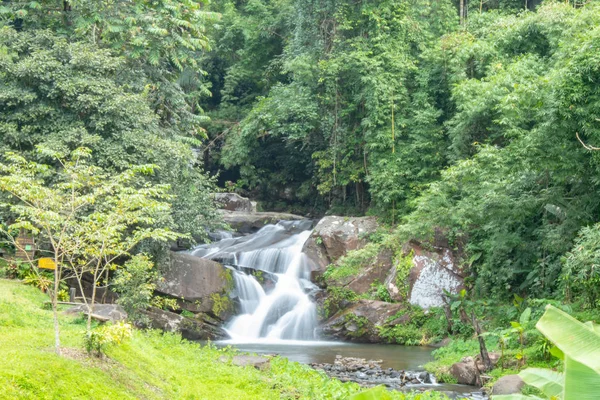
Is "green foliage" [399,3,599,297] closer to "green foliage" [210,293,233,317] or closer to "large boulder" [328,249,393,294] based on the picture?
"large boulder" [328,249,393,294]

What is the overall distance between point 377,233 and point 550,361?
10544 millimetres

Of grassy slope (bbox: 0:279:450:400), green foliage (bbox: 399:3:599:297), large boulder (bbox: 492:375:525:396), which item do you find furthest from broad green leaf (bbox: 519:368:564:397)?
green foliage (bbox: 399:3:599:297)

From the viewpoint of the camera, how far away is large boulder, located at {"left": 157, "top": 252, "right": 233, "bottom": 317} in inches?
738

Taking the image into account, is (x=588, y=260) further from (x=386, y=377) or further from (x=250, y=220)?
(x=250, y=220)

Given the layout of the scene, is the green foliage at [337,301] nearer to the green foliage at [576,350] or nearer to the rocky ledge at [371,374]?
the rocky ledge at [371,374]

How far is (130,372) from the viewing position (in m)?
8.68

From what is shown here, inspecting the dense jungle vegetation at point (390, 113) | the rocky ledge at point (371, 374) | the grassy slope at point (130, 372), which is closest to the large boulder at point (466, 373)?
the rocky ledge at point (371, 374)

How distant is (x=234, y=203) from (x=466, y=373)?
1810cm

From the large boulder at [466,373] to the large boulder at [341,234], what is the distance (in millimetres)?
9131

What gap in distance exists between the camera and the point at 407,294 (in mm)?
19172

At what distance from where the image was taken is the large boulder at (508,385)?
10.2 meters

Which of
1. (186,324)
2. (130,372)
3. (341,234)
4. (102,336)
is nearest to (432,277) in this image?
(341,234)

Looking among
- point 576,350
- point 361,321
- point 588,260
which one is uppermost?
point 576,350

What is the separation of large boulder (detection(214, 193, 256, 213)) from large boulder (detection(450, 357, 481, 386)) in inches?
679
